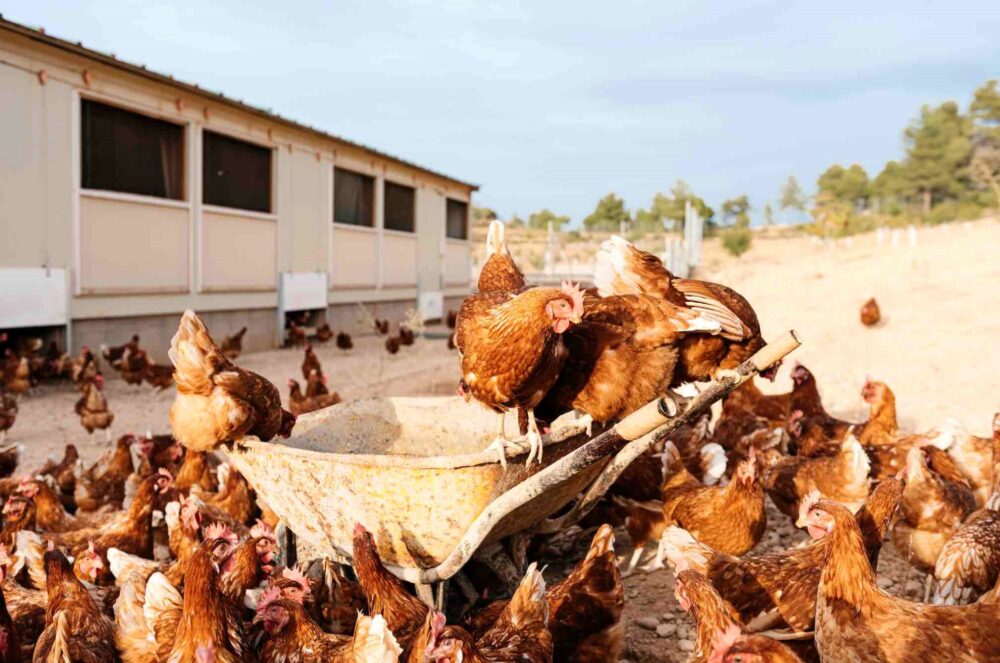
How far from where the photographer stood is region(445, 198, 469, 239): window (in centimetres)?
2388

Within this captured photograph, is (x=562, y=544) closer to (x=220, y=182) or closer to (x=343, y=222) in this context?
(x=220, y=182)

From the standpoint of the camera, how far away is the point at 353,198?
59.4 feet

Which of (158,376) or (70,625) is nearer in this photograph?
(70,625)

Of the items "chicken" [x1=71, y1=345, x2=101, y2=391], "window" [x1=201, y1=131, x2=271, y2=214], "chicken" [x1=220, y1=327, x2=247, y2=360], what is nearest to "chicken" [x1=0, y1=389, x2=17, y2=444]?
"chicken" [x1=71, y1=345, x2=101, y2=391]

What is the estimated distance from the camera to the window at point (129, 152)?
10820mm

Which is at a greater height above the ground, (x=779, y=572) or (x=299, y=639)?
(x=779, y=572)

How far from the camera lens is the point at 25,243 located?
9820mm

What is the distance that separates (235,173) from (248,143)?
0.71 meters

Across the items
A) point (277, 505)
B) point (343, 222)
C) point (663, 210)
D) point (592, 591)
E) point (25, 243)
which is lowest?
point (592, 591)

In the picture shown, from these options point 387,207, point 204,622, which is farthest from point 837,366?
point 387,207

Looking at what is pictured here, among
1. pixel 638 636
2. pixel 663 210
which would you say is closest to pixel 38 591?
pixel 638 636

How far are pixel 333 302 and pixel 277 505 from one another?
46.3ft

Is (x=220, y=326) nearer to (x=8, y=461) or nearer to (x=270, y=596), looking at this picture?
(x=8, y=461)

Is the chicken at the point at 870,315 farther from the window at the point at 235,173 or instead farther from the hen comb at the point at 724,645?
the hen comb at the point at 724,645
